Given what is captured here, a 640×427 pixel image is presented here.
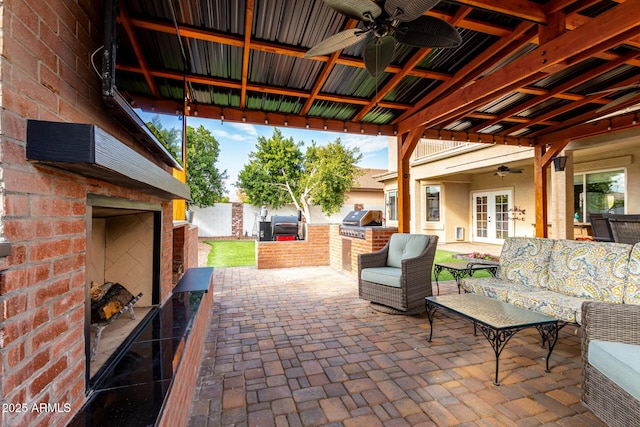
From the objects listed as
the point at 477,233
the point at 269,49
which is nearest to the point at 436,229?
the point at 477,233

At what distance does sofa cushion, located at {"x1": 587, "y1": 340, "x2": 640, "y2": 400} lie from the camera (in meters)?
1.47

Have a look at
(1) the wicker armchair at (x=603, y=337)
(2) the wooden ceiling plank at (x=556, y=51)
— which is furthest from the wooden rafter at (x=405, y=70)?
(1) the wicker armchair at (x=603, y=337)

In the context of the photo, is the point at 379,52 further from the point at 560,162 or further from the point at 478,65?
the point at 560,162

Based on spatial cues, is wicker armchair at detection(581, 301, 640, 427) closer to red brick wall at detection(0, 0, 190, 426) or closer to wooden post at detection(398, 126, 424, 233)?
red brick wall at detection(0, 0, 190, 426)

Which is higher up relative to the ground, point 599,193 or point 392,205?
point 599,193

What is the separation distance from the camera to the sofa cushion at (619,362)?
1471 millimetres

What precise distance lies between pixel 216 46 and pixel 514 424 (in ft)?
13.4

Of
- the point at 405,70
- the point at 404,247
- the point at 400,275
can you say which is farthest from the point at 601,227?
the point at 405,70

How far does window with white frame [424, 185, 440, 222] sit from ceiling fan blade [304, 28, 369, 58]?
10234mm

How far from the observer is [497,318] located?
2.31 m

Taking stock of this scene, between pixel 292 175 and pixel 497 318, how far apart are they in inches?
474

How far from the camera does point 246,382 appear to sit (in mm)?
2207

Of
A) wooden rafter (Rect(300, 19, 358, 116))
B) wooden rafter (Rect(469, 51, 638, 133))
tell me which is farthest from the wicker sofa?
wooden rafter (Rect(300, 19, 358, 116))

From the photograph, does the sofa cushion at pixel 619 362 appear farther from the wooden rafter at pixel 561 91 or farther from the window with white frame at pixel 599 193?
the window with white frame at pixel 599 193
